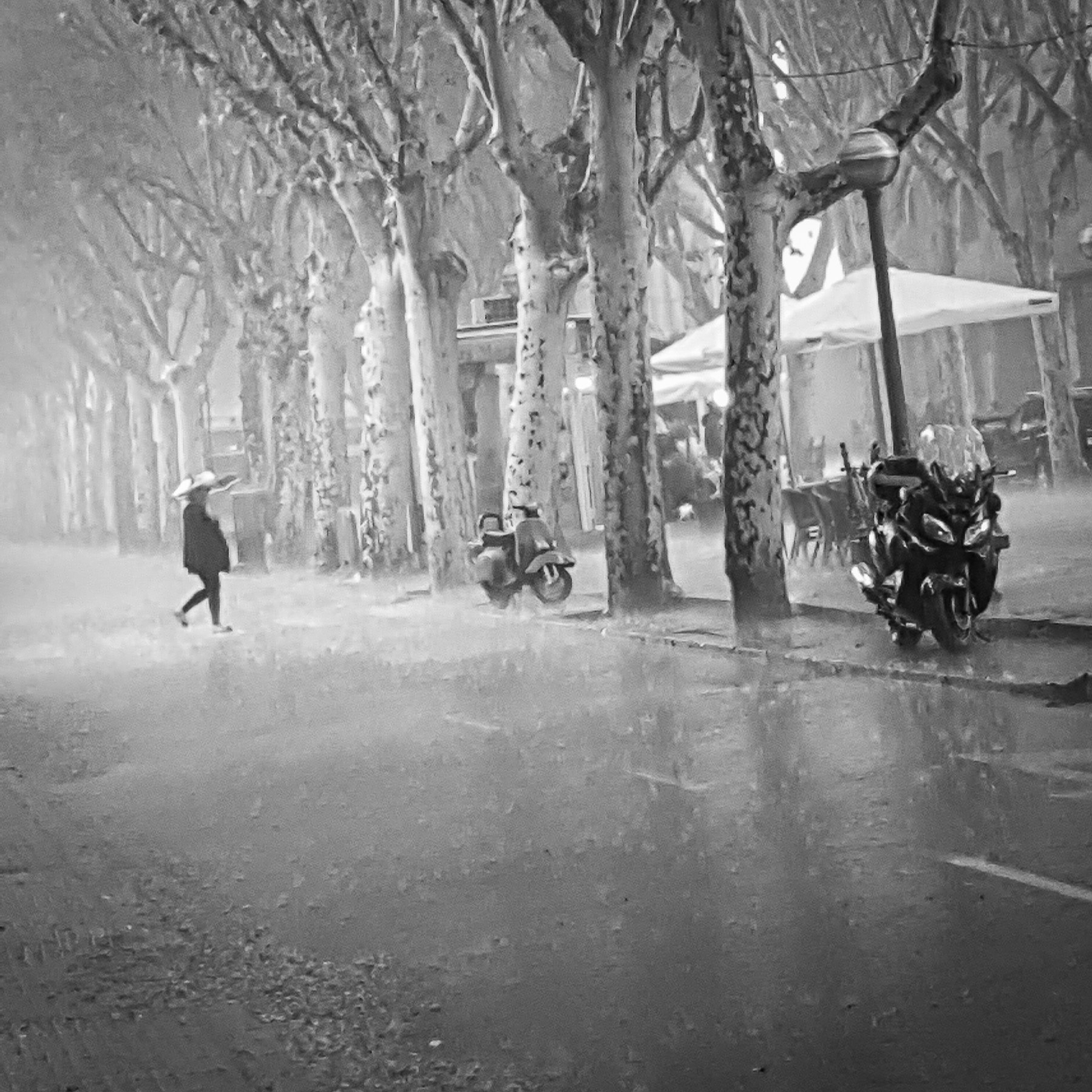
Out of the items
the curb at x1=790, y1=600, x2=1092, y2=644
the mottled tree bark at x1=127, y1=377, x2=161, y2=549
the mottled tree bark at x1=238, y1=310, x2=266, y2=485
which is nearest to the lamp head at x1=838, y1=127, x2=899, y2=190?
the curb at x1=790, y1=600, x2=1092, y2=644

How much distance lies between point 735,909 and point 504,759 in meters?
3.48

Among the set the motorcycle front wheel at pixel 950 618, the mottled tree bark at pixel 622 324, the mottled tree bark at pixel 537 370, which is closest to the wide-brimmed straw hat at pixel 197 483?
the mottled tree bark at pixel 537 370

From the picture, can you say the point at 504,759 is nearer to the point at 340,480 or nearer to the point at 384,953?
the point at 384,953

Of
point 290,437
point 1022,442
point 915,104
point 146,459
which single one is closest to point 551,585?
point 915,104

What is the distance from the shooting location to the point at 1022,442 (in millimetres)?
28156

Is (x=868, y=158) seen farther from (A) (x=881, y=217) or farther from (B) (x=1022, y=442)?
(B) (x=1022, y=442)

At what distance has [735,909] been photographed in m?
5.83

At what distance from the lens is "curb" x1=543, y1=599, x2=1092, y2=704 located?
10.3 metres

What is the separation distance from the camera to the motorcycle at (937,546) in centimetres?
1197

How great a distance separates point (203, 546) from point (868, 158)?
351 inches

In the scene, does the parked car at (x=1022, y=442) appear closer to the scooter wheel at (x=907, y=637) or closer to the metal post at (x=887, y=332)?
the metal post at (x=887, y=332)

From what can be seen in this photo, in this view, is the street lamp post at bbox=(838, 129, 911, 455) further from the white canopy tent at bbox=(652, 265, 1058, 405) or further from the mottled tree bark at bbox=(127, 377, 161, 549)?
the mottled tree bark at bbox=(127, 377, 161, 549)

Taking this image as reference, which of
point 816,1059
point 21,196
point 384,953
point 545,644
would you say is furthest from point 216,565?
point 21,196

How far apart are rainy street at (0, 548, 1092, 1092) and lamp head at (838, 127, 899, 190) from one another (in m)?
4.40
